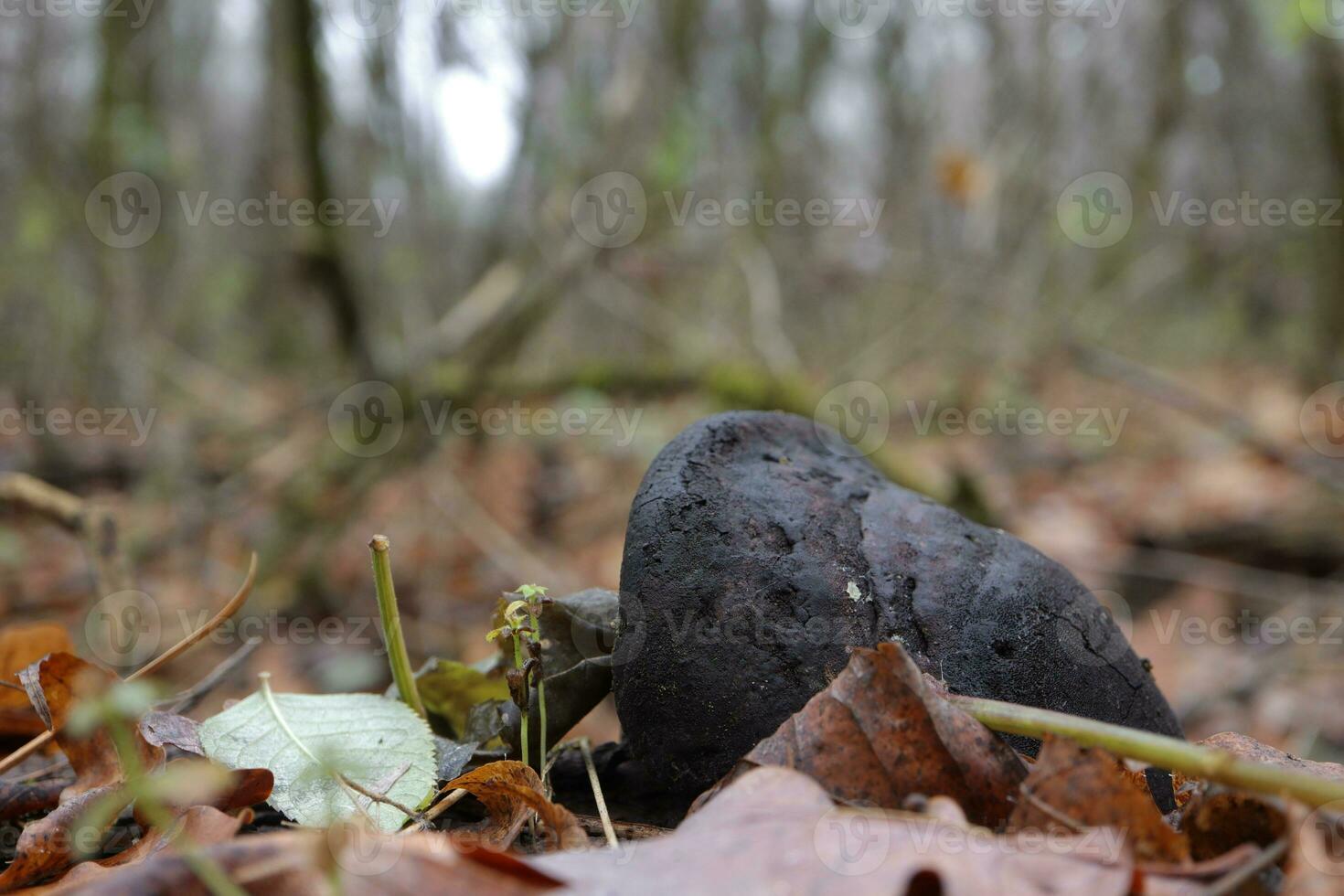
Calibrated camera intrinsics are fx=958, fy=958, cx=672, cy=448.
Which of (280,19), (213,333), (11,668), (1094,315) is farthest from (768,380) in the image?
(213,333)

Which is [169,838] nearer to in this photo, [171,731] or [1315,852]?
[171,731]

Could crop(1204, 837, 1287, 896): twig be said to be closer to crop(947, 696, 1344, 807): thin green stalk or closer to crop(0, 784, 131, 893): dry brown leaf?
crop(947, 696, 1344, 807): thin green stalk

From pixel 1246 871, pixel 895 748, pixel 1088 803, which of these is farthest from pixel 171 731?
pixel 1246 871

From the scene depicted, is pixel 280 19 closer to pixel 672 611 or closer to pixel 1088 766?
pixel 672 611

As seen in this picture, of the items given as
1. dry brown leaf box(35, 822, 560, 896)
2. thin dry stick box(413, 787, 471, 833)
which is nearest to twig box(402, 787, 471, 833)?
thin dry stick box(413, 787, 471, 833)

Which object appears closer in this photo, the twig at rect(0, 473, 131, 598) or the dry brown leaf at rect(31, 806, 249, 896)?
the dry brown leaf at rect(31, 806, 249, 896)

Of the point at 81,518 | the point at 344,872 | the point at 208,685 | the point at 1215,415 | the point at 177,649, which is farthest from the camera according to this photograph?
the point at 1215,415
